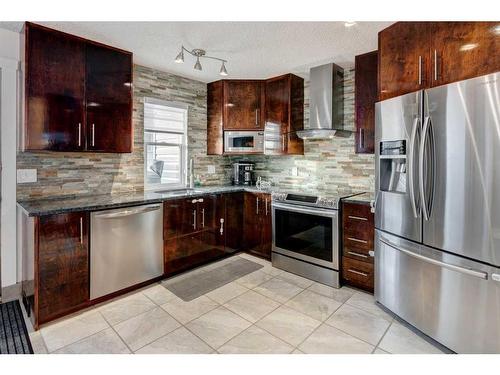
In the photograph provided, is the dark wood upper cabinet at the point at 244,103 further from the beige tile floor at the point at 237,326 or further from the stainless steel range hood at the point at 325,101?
the beige tile floor at the point at 237,326

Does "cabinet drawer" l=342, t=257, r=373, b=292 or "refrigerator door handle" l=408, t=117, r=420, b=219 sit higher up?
"refrigerator door handle" l=408, t=117, r=420, b=219

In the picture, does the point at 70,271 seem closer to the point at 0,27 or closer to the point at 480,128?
the point at 0,27

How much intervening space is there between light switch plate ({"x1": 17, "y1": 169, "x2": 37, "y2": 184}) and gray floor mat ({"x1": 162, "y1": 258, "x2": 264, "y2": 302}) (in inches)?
64.0

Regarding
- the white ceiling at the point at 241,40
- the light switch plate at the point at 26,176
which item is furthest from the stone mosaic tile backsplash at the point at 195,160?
the white ceiling at the point at 241,40

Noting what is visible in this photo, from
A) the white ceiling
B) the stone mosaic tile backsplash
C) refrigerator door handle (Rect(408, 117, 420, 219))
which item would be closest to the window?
the stone mosaic tile backsplash

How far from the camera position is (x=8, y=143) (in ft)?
8.23

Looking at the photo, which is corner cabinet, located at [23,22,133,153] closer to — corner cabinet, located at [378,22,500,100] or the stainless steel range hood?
the stainless steel range hood

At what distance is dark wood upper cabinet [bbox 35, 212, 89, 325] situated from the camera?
6.95 feet

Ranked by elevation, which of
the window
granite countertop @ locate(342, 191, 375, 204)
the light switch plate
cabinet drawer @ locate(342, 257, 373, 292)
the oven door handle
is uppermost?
the window

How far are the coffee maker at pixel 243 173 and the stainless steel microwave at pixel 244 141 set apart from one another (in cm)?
46

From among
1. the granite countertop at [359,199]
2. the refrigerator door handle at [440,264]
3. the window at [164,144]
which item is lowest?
the refrigerator door handle at [440,264]

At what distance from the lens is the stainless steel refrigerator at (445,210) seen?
1.63 metres

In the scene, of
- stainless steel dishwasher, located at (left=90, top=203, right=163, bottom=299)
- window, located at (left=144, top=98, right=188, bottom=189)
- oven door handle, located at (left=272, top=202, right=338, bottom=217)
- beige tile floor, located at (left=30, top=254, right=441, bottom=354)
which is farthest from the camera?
window, located at (left=144, top=98, right=188, bottom=189)

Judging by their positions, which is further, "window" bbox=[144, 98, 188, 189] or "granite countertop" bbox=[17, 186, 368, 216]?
"window" bbox=[144, 98, 188, 189]
